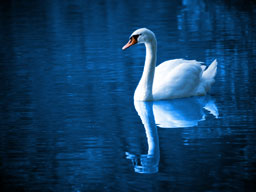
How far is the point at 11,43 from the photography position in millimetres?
15109

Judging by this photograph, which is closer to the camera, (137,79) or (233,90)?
(233,90)

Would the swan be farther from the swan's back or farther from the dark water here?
the dark water

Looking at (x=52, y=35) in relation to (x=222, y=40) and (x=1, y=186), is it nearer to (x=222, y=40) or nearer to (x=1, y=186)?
(x=222, y=40)

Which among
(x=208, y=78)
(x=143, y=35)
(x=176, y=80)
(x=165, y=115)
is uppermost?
(x=143, y=35)

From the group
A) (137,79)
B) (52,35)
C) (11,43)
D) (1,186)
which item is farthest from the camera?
(52,35)

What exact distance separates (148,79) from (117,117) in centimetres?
108

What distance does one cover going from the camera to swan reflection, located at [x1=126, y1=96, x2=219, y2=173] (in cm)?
643

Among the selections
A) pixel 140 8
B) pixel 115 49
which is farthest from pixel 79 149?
pixel 140 8

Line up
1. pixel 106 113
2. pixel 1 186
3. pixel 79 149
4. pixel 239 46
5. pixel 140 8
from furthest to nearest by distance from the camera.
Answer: pixel 140 8 → pixel 239 46 → pixel 106 113 → pixel 79 149 → pixel 1 186

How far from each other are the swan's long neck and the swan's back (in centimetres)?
15

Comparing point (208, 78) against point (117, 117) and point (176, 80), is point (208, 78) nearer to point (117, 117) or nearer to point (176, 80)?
point (176, 80)

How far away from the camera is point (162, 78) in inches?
363

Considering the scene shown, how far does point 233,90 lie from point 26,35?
27.9 ft

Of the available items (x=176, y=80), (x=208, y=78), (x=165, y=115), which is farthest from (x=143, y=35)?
(x=165, y=115)
